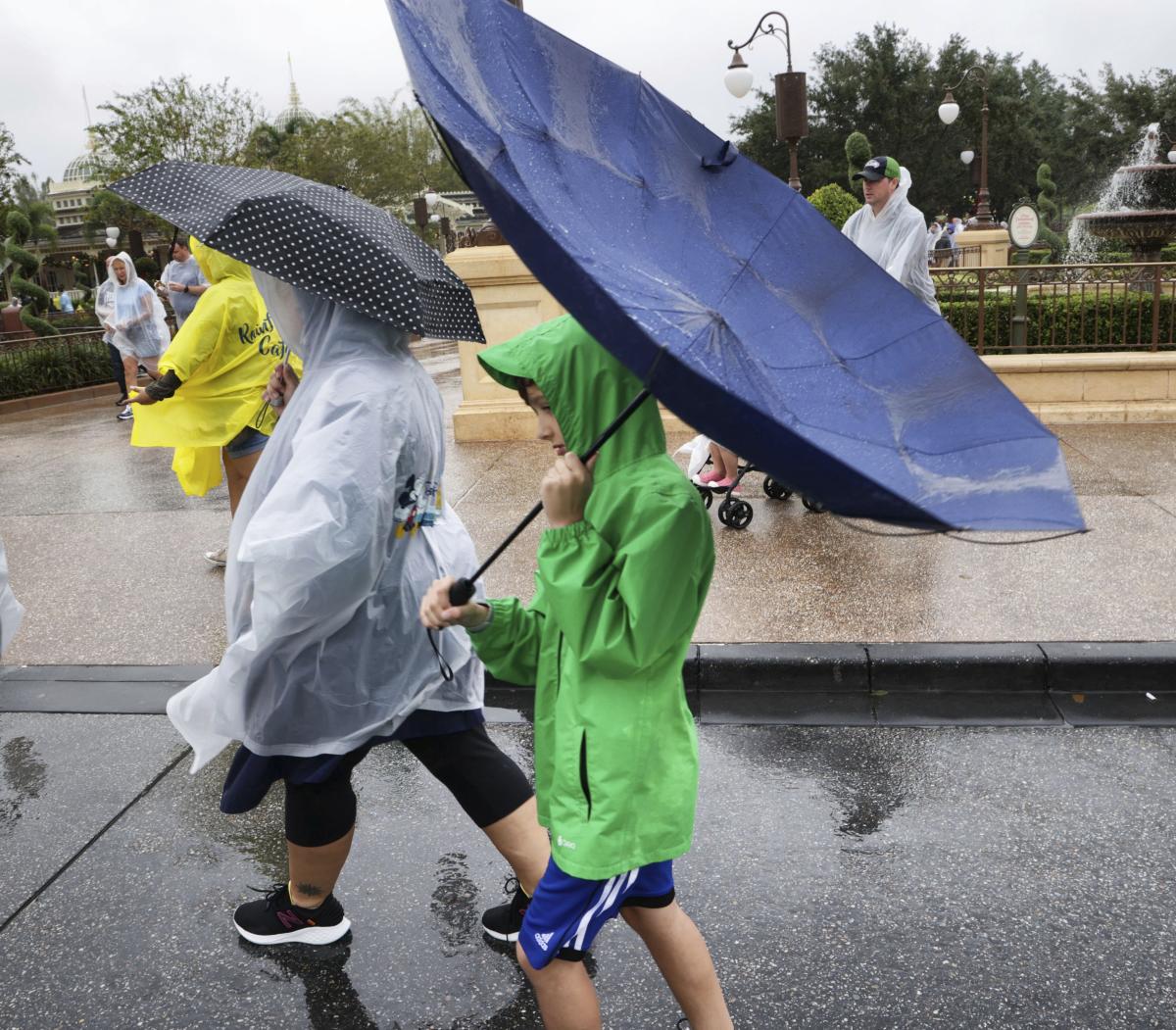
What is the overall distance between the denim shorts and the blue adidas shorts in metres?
4.21

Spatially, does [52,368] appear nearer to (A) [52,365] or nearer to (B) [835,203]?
(A) [52,365]

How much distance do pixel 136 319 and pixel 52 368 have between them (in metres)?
5.49

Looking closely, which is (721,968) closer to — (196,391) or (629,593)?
(629,593)

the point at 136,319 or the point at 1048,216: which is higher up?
the point at 136,319

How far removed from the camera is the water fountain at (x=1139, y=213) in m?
16.6

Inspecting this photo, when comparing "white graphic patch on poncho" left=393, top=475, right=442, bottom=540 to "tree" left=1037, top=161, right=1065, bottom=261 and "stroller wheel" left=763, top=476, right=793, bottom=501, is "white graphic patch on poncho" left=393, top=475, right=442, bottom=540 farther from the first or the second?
"tree" left=1037, top=161, right=1065, bottom=261

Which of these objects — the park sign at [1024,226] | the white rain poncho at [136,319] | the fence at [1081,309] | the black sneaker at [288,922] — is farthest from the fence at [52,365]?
the black sneaker at [288,922]

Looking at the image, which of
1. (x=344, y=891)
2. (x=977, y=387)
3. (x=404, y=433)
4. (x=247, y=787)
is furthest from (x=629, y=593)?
(x=344, y=891)

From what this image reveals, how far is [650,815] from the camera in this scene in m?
2.08

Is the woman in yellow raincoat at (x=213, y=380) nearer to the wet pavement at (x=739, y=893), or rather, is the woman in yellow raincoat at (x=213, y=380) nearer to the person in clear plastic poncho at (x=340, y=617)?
the wet pavement at (x=739, y=893)

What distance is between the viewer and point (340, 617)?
8.40 feet

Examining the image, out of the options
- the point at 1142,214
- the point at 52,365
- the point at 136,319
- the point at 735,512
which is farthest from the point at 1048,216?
the point at 735,512

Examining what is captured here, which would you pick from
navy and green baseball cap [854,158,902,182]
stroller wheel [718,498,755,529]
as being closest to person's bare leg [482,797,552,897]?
stroller wheel [718,498,755,529]

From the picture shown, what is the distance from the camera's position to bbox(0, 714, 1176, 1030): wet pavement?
2.80m
